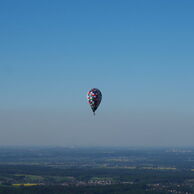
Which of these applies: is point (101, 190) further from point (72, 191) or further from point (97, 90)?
point (97, 90)

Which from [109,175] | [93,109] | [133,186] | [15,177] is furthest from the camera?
[109,175]

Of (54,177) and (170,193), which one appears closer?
(170,193)

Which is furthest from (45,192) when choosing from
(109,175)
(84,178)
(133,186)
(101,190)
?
(109,175)

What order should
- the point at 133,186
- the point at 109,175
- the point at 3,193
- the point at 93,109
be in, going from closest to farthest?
1. the point at 93,109
2. the point at 3,193
3. the point at 133,186
4. the point at 109,175

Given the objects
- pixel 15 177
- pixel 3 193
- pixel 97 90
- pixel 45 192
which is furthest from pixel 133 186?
pixel 97 90

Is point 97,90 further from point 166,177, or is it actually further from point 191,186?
point 166,177

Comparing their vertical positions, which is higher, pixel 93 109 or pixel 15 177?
pixel 93 109
